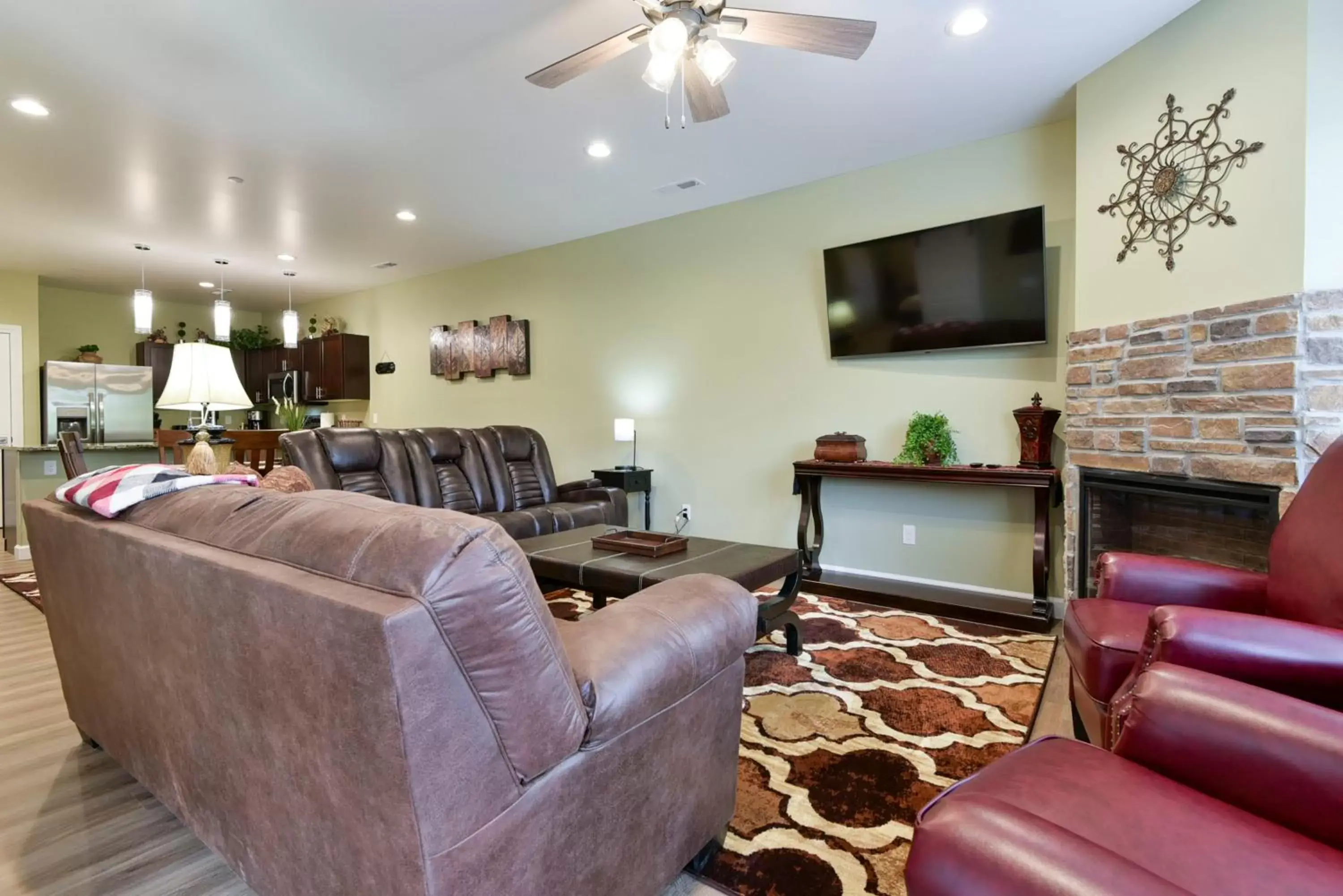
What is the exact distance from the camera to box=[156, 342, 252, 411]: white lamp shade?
101 inches

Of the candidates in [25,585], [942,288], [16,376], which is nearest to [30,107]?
[25,585]

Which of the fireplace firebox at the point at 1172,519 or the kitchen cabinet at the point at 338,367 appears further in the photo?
the kitchen cabinet at the point at 338,367

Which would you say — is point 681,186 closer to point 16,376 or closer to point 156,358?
point 16,376

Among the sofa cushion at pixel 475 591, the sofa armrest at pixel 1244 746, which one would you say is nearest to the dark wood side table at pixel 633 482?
the sofa cushion at pixel 475 591

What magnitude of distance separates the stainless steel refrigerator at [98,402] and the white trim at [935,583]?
686 centimetres

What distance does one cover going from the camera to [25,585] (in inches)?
162

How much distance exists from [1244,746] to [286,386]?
9.07m

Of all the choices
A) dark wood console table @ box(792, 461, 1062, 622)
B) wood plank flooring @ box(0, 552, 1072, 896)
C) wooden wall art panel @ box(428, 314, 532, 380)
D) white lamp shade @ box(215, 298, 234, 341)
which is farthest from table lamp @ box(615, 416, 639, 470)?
wood plank flooring @ box(0, 552, 1072, 896)

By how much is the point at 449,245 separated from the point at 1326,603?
591 centimetres

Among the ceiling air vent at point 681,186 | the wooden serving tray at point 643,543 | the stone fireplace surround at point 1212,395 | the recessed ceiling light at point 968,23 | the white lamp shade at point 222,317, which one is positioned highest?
the ceiling air vent at point 681,186

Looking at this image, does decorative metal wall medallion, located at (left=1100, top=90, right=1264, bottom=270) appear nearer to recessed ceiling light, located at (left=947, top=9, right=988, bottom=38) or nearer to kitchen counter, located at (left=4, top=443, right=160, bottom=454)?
recessed ceiling light, located at (left=947, top=9, right=988, bottom=38)

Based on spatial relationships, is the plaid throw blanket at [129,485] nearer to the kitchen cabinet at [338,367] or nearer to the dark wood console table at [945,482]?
the dark wood console table at [945,482]

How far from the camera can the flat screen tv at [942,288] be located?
3.42 meters

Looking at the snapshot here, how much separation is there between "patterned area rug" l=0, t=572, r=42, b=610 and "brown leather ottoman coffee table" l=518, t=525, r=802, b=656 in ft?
10.6
